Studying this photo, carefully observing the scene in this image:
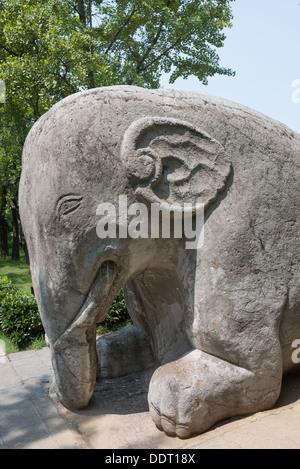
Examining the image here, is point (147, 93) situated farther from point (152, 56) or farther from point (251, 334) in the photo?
point (152, 56)

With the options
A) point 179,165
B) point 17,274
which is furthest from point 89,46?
point 17,274

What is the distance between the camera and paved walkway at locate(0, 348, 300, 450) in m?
2.06

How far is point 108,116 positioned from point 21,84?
6.42m

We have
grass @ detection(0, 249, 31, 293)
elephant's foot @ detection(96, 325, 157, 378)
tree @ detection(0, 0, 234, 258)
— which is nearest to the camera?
elephant's foot @ detection(96, 325, 157, 378)

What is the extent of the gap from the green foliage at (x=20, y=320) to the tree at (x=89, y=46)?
433 cm

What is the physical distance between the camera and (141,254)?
2275 mm

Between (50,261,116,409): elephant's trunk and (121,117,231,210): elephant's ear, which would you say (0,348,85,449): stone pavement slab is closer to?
(50,261,116,409): elephant's trunk

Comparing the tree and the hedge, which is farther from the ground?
the tree

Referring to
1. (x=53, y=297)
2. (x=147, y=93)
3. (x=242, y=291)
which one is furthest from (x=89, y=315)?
(x=147, y=93)

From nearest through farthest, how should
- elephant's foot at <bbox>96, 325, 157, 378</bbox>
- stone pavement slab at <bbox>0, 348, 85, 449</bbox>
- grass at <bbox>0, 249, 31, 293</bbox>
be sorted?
stone pavement slab at <bbox>0, 348, 85, 449</bbox> < elephant's foot at <bbox>96, 325, 157, 378</bbox> < grass at <bbox>0, 249, 31, 293</bbox>

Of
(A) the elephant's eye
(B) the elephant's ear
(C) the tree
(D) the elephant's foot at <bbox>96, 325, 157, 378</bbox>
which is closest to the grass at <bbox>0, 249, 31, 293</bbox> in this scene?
(C) the tree

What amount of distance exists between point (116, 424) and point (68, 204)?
1.31 m

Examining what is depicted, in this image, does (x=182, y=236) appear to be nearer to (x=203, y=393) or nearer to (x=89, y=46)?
(x=203, y=393)

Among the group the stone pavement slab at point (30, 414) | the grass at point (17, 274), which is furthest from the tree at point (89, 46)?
the stone pavement slab at point (30, 414)
